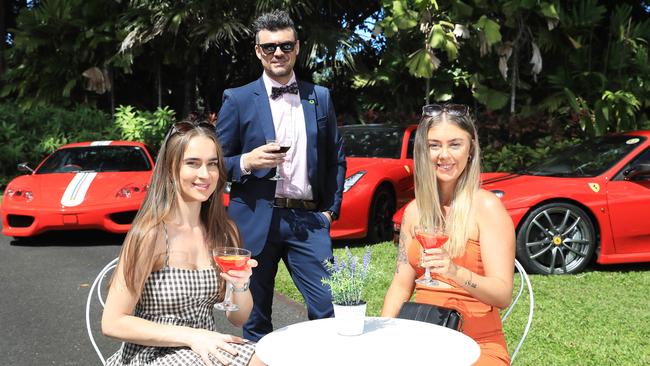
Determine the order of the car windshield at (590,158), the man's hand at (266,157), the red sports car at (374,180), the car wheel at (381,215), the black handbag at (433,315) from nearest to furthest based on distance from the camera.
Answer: the black handbag at (433,315) < the man's hand at (266,157) < the car windshield at (590,158) < the red sports car at (374,180) < the car wheel at (381,215)

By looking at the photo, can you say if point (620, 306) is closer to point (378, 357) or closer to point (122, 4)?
point (378, 357)

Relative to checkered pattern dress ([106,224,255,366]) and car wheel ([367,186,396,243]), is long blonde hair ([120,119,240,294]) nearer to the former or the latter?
checkered pattern dress ([106,224,255,366])

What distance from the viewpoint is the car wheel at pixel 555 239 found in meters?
7.23

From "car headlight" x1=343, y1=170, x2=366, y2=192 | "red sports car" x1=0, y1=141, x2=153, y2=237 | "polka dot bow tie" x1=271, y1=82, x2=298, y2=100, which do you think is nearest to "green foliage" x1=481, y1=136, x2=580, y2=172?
"car headlight" x1=343, y1=170, x2=366, y2=192

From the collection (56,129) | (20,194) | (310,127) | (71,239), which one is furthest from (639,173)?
(56,129)

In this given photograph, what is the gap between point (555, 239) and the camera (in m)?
7.26

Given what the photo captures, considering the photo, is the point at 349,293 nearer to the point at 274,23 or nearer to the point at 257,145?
the point at 257,145

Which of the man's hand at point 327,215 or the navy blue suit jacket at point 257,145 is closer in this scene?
the navy blue suit jacket at point 257,145

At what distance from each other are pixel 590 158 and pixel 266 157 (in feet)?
17.2

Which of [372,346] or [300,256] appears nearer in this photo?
[372,346]

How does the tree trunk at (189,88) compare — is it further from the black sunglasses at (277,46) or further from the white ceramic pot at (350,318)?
the white ceramic pot at (350,318)

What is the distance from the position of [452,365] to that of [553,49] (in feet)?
46.9

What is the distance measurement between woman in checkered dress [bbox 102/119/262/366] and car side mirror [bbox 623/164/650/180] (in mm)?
5467

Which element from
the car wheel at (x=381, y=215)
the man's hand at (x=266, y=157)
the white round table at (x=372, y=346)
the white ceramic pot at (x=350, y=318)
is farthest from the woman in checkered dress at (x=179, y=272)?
the car wheel at (x=381, y=215)
